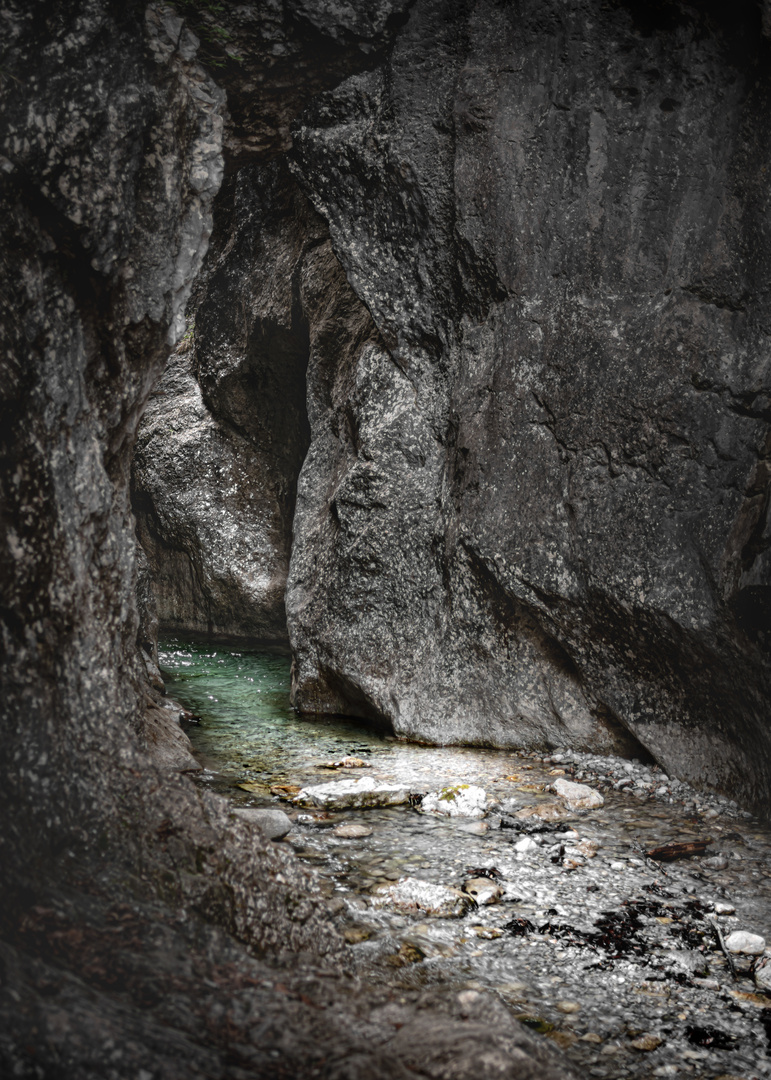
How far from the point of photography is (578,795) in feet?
12.9

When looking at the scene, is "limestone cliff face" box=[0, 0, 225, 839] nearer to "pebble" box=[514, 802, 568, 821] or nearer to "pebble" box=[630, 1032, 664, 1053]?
"pebble" box=[630, 1032, 664, 1053]

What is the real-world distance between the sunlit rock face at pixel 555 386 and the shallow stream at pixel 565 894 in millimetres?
486

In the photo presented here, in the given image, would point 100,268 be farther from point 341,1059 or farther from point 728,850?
point 728,850

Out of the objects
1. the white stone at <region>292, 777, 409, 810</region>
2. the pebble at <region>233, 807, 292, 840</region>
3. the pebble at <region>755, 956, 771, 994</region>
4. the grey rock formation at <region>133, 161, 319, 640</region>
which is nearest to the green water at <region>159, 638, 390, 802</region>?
the white stone at <region>292, 777, 409, 810</region>

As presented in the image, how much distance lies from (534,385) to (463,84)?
6.24 ft

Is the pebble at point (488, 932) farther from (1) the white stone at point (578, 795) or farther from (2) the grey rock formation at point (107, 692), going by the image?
(1) the white stone at point (578, 795)

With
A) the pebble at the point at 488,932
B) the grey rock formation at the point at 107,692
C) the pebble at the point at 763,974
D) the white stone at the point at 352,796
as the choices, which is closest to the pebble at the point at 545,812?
the white stone at the point at 352,796

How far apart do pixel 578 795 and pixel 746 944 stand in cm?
137

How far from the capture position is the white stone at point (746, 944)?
2576mm

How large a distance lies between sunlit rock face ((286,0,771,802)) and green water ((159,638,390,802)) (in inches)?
13.1

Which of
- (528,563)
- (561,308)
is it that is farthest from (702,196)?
(528,563)

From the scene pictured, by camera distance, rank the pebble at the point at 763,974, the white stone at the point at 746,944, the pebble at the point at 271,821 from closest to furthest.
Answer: the pebble at the point at 763,974 → the white stone at the point at 746,944 → the pebble at the point at 271,821

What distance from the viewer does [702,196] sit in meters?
4.20

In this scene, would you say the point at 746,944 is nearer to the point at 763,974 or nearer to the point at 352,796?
the point at 763,974
